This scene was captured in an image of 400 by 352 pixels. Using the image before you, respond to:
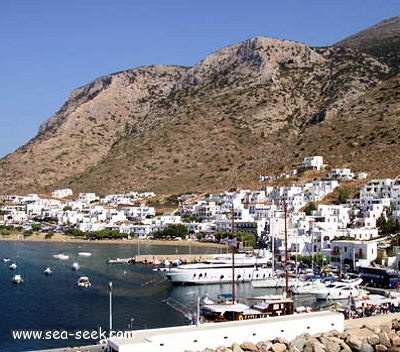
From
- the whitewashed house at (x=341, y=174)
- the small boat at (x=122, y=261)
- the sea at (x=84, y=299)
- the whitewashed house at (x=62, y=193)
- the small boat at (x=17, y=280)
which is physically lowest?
the sea at (x=84, y=299)

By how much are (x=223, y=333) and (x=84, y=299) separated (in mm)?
23902

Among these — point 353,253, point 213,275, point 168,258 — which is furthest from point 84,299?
point 353,253

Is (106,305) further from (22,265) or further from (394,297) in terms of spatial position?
(22,265)

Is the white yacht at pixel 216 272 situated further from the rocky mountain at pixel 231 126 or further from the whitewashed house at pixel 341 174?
the rocky mountain at pixel 231 126

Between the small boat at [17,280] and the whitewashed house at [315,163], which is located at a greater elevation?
the whitewashed house at [315,163]

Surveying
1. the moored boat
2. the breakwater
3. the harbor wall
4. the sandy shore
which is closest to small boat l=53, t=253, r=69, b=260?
the sandy shore

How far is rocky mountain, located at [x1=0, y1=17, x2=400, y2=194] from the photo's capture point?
406 ft

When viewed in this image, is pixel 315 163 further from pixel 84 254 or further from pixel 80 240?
pixel 84 254

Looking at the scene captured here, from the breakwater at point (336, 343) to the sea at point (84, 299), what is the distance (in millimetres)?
8641

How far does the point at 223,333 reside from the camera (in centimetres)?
2552

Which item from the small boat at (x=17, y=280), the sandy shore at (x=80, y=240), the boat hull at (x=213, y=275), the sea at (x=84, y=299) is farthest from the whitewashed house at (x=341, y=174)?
the small boat at (x=17, y=280)

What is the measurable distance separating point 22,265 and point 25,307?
924 inches

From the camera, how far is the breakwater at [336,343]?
2541 cm

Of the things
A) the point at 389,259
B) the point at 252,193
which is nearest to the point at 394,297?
the point at 389,259
